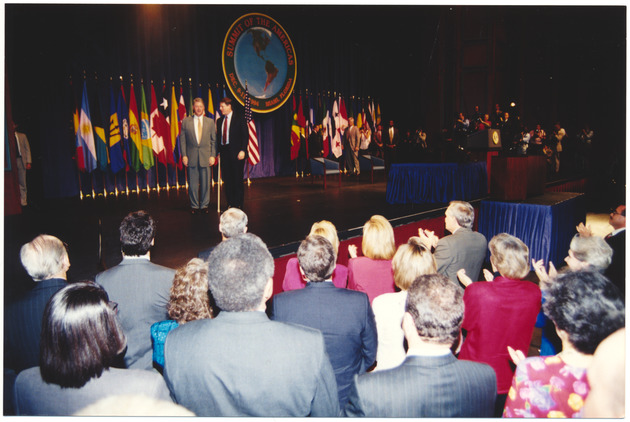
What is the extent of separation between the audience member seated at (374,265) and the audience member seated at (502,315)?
49cm

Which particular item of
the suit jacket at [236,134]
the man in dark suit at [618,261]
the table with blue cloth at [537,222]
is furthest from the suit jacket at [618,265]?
the suit jacket at [236,134]

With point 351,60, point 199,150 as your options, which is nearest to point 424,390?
point 199,150

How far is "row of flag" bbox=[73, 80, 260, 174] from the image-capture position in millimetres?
7395

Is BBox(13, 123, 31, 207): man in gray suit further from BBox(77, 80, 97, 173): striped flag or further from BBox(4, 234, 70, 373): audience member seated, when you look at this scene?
BBox(4, 234, 70, 373): audience member seated

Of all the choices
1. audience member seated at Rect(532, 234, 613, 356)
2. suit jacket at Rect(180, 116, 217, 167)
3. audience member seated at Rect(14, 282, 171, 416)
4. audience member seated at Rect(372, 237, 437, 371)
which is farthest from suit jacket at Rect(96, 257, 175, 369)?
suit jacket at Rect(180, 116, 217, 167)

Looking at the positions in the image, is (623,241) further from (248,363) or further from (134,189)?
(134,189)

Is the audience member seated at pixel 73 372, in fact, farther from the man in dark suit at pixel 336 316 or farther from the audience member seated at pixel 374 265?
the audience member seated at pixel 374 265

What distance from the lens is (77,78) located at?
294 inches

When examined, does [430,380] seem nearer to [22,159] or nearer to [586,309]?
[586,309]

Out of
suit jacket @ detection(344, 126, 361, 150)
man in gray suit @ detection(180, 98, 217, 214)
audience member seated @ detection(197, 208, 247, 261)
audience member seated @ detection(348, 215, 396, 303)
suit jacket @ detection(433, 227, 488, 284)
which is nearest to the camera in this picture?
audience member seated @ detection(348, 215, 396, 303)

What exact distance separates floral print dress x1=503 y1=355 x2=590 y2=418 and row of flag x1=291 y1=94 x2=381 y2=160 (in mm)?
10047

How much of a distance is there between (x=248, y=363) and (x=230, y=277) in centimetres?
24

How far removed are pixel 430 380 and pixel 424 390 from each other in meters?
0.03

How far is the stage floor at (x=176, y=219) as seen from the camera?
3.60 meters
